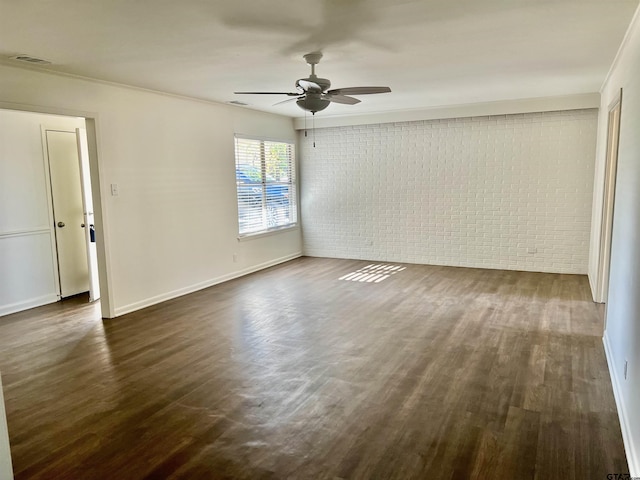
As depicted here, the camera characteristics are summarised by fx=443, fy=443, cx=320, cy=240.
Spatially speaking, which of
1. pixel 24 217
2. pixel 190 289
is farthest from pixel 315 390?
pixel 24 217

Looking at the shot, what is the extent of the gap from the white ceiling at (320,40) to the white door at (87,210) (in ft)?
3.21

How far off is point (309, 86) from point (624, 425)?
125 inches

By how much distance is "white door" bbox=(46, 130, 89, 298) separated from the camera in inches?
214

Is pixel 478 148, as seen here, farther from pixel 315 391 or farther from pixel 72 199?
pixel 72 199

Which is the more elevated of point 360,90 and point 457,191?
point 360,90

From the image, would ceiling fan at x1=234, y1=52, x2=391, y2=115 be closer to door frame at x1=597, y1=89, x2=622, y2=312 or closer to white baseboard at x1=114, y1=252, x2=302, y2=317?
door frame at x1=597, y1=89, x2=622, y2=312

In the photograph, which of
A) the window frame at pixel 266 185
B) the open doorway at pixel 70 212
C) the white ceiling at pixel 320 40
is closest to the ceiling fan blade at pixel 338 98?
the white ceiling at pixel 320 40

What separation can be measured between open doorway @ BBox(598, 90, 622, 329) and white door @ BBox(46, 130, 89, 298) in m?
6.03

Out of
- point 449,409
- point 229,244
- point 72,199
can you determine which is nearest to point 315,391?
point 449,409

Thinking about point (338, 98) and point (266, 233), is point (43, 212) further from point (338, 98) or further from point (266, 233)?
point (338, 98)

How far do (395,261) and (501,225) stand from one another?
1.80m

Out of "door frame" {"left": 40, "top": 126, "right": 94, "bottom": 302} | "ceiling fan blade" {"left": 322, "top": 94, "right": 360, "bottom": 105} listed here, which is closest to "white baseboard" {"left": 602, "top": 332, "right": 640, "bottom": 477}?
"ceiling fan blade" {"left": 322, "top": 94, "right": 360, "bottom": 105}

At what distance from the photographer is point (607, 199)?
4566mm

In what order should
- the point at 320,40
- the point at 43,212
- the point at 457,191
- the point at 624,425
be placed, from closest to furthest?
the point at 624,425
the point at 320,40
the point at 43,212
the point at 457,191
